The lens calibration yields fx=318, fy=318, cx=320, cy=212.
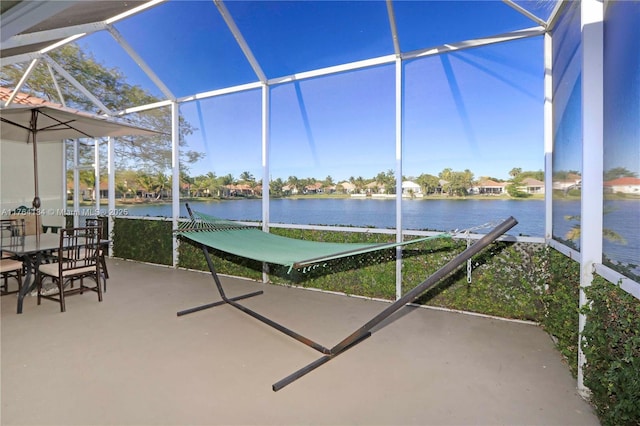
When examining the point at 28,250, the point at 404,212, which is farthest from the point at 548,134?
the point at 28,250

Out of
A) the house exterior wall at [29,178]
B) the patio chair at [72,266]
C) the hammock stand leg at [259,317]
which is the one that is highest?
the house exterior wall at [29,178]

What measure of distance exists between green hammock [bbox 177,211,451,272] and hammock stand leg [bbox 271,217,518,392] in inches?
18.3

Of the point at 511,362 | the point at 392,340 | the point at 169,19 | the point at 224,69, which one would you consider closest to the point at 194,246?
the point at 224,69

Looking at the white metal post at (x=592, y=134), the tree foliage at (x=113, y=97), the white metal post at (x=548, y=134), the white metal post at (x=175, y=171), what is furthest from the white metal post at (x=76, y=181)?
the white metal post at (x=592, y=134)

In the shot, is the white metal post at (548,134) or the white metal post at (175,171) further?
the white metal post at (175,171)

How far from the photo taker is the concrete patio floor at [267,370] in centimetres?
197

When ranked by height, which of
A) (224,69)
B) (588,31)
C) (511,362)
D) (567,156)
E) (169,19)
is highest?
(169,19)

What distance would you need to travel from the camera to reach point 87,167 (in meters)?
7.38

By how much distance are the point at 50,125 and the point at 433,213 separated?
220 inches

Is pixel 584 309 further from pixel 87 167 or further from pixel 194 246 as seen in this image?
pixel 87 167

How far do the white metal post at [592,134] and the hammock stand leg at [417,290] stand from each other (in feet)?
1.74

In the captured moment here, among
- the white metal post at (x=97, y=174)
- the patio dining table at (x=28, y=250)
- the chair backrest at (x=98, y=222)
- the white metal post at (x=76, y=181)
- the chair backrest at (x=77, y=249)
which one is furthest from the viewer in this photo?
the white metal post at (x=76, y=181)

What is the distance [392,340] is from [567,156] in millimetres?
2284

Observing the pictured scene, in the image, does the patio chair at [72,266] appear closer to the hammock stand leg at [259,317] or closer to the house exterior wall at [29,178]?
the hammock stand leg at [259,317]
